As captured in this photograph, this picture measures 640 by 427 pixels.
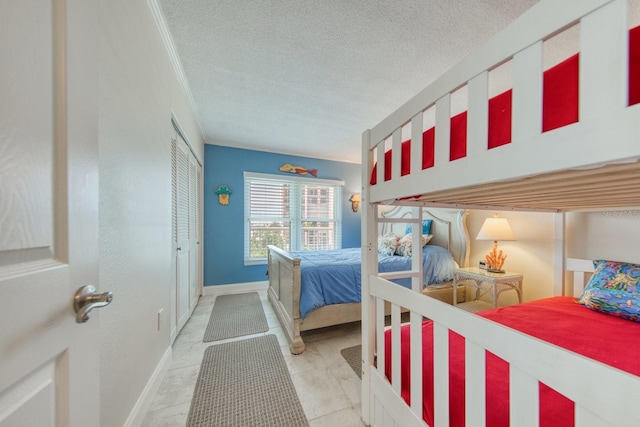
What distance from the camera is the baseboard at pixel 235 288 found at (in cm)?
359

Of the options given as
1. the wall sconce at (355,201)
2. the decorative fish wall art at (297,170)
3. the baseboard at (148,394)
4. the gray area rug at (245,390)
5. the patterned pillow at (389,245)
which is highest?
the decorative fish wall art at (297,170)

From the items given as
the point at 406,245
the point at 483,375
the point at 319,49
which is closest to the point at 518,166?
the point at 483,375

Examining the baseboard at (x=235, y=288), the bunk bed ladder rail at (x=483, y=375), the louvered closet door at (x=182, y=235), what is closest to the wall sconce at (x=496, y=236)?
the bunk bed ladder rail at (x=483, y=375)

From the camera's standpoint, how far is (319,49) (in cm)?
170

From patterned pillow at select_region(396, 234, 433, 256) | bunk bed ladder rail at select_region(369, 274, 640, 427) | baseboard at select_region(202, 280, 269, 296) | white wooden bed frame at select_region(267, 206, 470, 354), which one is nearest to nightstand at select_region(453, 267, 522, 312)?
white wooden bed frame at select_region(267, 206, 470, 354)

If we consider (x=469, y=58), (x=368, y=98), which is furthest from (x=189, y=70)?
(x=469, y=58)

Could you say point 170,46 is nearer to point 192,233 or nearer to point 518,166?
point 192,233

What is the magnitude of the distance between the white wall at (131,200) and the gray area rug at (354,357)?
55.3 inches

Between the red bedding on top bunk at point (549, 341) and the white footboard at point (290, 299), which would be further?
the white footboard at point (290, 299)

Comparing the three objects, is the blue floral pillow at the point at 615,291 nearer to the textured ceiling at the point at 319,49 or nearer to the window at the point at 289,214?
the textured ceiling at the point at 319,49

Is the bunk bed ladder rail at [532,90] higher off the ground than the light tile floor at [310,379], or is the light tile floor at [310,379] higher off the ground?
the bunk bed ladder rail at [532,90]

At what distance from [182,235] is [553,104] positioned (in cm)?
282

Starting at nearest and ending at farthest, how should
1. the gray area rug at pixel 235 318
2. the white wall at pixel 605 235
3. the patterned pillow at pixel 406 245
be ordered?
the white wall at pixel 605 235
the gray area rug at pixel 235 318
the patterned pillow at pixel 406 245

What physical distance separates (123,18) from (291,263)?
1814 millimetres
